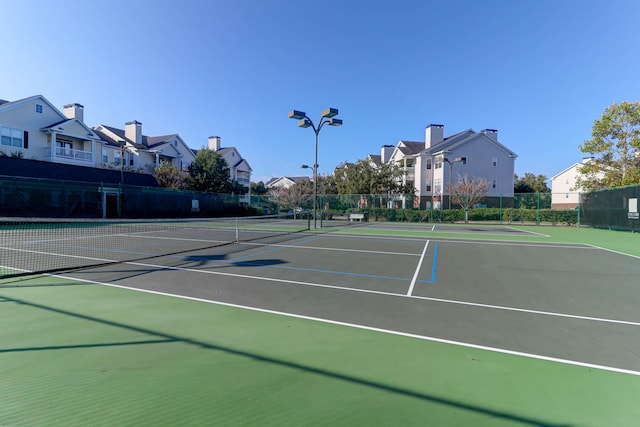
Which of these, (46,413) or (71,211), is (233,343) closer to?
(46,413)

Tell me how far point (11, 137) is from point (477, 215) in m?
46.1

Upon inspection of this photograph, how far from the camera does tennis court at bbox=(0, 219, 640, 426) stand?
257cm

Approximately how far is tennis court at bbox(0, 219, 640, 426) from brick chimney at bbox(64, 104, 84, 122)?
40.7 m

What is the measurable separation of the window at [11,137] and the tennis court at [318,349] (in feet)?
107

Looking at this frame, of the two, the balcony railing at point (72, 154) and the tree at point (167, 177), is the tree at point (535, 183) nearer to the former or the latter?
the tree at point (167, 177)

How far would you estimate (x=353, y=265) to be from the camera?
8.95m

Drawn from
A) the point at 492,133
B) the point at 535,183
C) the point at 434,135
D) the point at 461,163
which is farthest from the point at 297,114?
the point at 535,183

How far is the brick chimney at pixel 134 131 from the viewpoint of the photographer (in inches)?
1706

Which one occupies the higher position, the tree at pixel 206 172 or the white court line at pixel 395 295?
the tree at pixel 206 172

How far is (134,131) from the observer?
4331 centimetres

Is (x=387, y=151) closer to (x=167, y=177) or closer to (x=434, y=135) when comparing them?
(x=434, y=135)

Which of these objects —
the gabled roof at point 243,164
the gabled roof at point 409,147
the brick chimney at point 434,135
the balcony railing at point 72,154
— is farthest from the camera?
the gabled roof at point 243,164

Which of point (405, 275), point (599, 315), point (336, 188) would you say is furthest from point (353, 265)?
point (336, 188)

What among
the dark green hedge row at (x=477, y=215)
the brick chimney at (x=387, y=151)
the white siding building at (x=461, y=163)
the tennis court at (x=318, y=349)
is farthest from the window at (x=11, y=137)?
the brick chimney at (x=387, y=151)
